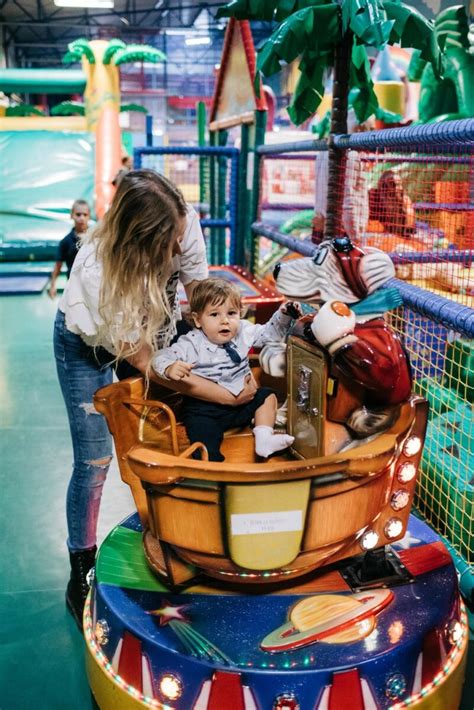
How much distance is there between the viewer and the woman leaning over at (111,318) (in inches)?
64.6

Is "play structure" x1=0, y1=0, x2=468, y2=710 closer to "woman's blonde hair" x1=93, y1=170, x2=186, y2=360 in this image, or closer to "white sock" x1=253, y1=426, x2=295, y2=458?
"white sock" x1=253, y1=426, x2=295, y2=458

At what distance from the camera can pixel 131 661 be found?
1.45 metres

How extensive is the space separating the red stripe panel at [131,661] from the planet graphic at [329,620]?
0.26 meters

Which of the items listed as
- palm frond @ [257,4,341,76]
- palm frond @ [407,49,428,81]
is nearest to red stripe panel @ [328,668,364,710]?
palm frond @ [257,4,341,76]

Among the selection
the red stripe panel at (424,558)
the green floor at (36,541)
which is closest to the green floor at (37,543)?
the green floor at (36,541)

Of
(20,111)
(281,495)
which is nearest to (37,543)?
(281,495)

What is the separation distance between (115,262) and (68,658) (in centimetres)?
109

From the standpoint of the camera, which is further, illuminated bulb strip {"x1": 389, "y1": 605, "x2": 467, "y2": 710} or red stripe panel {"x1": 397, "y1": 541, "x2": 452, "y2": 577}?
red stripe panel {"x1": 397, "y1": 541, "x2": 452, "y2": 577}

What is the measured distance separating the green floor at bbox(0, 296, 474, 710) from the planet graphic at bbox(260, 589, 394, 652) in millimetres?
456

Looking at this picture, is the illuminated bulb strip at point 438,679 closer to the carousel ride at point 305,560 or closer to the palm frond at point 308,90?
the carousel ride at point 305,560

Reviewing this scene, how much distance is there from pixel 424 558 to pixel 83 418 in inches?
37.3

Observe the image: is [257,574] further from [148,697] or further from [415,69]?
[415,69]

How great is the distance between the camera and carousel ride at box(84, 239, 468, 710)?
1.35 metres

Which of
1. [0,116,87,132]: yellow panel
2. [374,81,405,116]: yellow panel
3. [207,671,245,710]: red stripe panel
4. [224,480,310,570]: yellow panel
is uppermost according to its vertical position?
[374,81,405,116]: yellow panel
